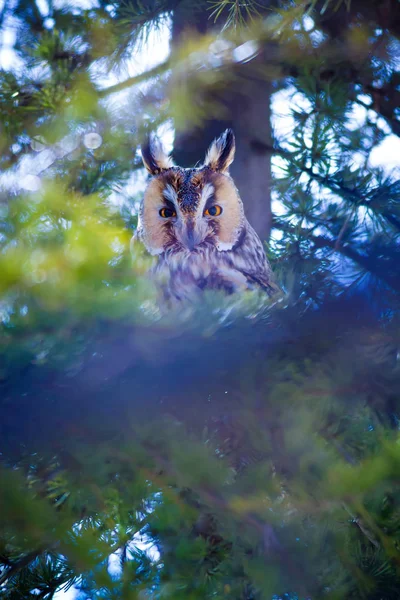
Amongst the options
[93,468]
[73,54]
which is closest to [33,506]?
[93,468]

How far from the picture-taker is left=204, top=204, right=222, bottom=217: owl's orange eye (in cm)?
141

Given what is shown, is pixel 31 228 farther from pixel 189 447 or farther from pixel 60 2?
pixel 60 2

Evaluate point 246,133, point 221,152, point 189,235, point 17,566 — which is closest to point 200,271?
point 189,235

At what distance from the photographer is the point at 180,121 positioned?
1396 millimetres

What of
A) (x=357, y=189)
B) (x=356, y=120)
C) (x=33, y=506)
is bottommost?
(x=33, y=506)

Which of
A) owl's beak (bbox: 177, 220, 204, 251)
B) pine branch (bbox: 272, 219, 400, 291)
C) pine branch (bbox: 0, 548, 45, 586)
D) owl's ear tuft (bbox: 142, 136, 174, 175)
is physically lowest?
pine branch (bbox: 0, 548, 45, 586)

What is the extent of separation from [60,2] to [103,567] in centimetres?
119

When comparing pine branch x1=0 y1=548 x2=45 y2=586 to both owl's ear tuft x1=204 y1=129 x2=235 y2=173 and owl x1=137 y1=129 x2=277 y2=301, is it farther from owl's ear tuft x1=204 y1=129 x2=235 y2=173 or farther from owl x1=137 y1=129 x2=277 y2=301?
owl's ear tuft x1=204 y1=129 x2=235 y2=173

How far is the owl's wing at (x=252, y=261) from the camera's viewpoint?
1.41 metres

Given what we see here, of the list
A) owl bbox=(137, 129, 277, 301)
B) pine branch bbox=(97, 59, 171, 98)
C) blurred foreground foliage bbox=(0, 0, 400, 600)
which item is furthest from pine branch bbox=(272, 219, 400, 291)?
pine branch bbox=(97, 59, 171, 98)

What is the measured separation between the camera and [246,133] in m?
1.54

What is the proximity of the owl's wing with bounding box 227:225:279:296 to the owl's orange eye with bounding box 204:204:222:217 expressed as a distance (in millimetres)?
114

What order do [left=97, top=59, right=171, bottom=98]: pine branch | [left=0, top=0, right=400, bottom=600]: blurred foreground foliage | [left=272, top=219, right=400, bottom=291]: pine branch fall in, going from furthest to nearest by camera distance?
[left=97, top=59, right=171, bottom=98]: pine branch
[left=272, top=219, right=400, bottom=291]: pine branch
[left=0, top=0, right=400, bottom=600]: blurred foreground foliage

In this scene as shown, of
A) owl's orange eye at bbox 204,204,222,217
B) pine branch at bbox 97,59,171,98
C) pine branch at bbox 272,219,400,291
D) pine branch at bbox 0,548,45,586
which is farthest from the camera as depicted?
owl's orange eye at bbox 204,204,222,217
